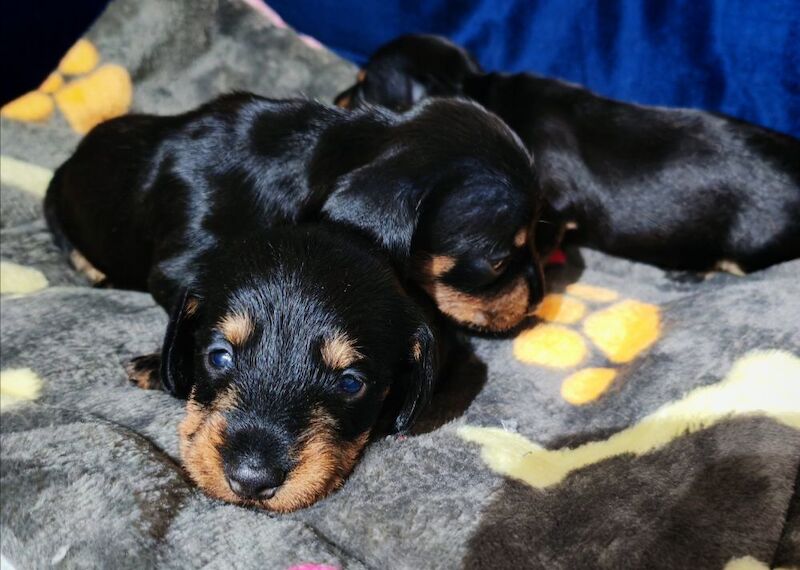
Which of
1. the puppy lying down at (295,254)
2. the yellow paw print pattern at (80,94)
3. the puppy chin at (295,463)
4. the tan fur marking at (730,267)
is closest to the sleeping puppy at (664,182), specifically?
the tan fur marking at (730,267)

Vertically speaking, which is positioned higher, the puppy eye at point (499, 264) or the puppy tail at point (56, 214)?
the puppy eye at point (499, 264)

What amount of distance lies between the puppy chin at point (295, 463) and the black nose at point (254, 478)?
0.07 ft

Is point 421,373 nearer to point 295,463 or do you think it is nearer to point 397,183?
point 295,463

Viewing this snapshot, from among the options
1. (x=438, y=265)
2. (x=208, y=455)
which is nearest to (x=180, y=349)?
(x=208, y=455)

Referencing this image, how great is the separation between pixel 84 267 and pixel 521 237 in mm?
1585

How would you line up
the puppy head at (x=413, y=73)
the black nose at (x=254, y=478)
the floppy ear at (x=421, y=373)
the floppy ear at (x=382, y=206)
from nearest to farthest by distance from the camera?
the black nose at (x=254, y=478), the floppy ear at (x=421, y=373), the floppy ear at (x=382, y=206), the puppy head at (x=413, y=73)

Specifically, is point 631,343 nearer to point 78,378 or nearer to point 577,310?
point 577,310

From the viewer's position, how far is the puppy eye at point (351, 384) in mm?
1806

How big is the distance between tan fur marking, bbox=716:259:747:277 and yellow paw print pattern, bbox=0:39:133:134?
8.24 feet

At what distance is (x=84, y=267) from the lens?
2.90 meters

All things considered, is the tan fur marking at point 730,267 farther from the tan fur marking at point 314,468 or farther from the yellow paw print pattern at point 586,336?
the tan fur marking at point 314,468

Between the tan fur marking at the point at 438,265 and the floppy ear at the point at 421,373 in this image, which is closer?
the floppy ear at the point at 421,373

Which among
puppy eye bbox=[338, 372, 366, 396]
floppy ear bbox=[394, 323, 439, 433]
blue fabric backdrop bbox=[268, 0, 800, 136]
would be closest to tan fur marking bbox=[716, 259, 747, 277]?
blue fabric backdrop bbox=[268, 0, 800, 136]

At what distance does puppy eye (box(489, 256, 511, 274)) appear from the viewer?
234 centimetres
